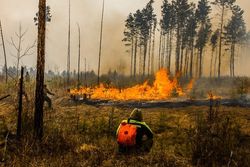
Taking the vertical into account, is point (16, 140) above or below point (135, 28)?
below

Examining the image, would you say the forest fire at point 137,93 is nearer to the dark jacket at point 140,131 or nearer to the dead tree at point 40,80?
the dead tree at point 40,80

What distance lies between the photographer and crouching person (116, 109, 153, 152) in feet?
28.8

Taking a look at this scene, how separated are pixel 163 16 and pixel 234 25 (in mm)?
13241

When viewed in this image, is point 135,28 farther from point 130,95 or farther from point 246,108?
point 246,108

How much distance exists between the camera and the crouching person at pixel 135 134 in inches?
346

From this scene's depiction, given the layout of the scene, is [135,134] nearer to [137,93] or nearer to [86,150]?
[86,150]

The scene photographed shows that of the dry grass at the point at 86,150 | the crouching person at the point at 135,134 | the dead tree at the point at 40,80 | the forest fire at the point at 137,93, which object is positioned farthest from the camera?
the forest fire at the point at 137,93

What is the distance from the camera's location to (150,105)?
23.0 meters

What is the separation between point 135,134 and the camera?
8.79 m

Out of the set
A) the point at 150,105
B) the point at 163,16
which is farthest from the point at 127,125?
the point at 163,16

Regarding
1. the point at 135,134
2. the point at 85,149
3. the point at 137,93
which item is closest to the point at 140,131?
the point at 135,134

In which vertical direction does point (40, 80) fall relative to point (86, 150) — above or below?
above

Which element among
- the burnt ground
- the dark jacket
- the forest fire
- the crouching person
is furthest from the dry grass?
the forest fire

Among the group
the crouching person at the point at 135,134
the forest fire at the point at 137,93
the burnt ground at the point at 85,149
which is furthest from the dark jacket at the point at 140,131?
the forest fire at the point at 137,93
